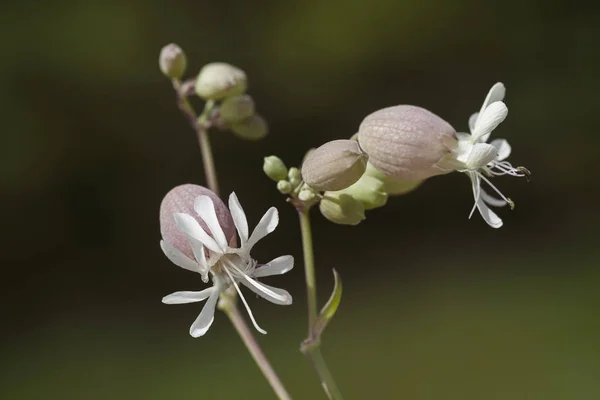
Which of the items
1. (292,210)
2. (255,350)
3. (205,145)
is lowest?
(292,210)

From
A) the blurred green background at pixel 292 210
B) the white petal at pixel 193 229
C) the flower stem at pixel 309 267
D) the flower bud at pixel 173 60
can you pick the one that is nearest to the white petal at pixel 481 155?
the flower stem at pixel 309 267

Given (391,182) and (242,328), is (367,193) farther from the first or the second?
(242,328)

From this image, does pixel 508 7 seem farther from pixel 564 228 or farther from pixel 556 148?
pixel 564 228

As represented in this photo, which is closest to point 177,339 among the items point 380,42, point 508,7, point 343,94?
point 343,94

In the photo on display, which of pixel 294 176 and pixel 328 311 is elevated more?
pixel 294 176

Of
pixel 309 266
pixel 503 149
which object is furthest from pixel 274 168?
pixel 503 149

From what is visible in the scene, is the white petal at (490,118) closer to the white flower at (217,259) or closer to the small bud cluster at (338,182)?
the small bud cluster at (338,182)
